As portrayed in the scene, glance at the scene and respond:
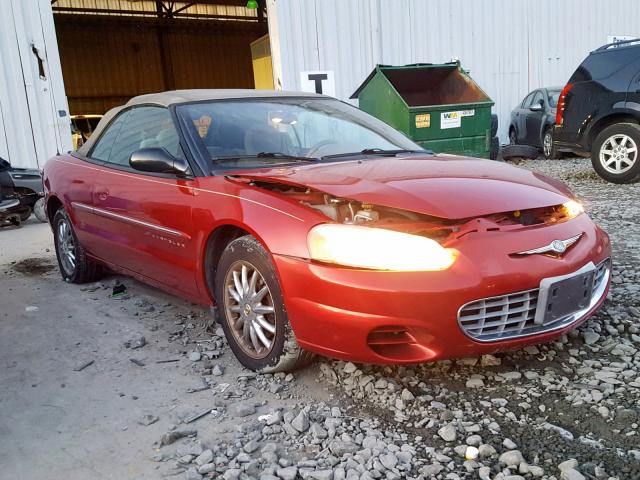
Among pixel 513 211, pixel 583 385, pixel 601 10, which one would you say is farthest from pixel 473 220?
pixel 601 10

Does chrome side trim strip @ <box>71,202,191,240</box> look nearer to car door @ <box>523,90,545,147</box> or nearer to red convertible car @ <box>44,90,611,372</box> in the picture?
red convertible car @ <box>44,90,611,372</box>

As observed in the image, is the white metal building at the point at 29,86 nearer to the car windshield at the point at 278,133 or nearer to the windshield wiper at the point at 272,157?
the car windshield at the point at 278,133

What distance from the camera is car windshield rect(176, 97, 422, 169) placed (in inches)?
Result: 121

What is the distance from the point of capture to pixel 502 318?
2.28 m

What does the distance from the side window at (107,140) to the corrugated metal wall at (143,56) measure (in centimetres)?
2392

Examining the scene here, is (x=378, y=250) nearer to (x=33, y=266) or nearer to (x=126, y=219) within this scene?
(x=126, y=219)

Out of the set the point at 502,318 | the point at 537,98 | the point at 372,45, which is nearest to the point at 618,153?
the point at 537,98

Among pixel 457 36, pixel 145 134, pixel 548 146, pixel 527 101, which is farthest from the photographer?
pixel 457 36

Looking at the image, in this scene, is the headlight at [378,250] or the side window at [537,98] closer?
the headlight at [378,250]

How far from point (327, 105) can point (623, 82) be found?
519 cm

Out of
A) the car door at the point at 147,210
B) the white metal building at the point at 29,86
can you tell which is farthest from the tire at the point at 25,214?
the car door at the point at 147,210

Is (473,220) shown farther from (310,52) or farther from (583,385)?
(310,52)

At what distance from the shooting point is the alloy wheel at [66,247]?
14.5 ft

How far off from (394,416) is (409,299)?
49cm
